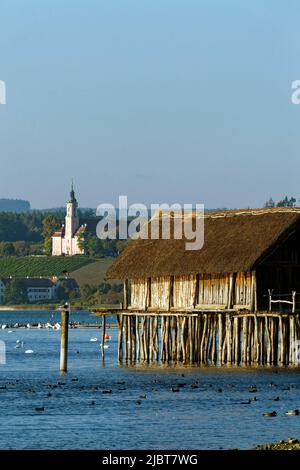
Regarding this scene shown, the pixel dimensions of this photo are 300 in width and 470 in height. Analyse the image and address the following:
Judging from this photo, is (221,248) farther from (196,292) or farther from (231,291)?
(196,292)

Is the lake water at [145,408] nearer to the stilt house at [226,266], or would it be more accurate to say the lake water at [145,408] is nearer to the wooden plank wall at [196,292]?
the wooden plank wall at [196,292]

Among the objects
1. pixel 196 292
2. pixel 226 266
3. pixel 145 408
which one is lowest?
pixel 145 408

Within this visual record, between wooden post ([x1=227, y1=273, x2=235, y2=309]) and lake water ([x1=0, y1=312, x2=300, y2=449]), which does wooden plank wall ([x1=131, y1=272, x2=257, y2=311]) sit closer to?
wooden post ([x1=227, y1=273, x2=235, y2=309])

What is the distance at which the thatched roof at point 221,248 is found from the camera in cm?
6406

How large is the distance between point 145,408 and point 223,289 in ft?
52.0

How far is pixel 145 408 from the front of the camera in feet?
167

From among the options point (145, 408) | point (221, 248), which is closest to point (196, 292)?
point (221, 248)

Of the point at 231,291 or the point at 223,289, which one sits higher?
the point at 223,289

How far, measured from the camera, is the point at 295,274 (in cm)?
6500

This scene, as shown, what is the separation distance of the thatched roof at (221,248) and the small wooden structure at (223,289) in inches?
1.7

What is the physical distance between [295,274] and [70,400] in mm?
15121

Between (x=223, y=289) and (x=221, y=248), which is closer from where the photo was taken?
(x=223, y=289)
